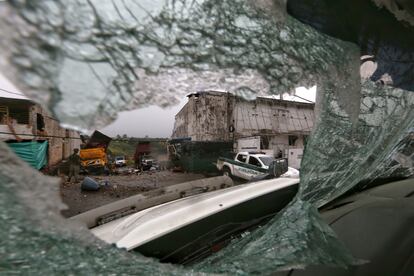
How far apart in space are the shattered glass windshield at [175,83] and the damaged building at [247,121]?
0.06 meters

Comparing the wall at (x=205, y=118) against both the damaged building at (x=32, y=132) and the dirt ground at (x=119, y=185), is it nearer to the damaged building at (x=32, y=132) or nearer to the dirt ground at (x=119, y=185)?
the dirt ground at (x=119, y=185)

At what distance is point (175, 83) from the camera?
0.84 meters

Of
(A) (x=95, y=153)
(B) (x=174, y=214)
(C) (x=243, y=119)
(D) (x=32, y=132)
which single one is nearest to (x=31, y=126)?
(D) (x=32, y=132)

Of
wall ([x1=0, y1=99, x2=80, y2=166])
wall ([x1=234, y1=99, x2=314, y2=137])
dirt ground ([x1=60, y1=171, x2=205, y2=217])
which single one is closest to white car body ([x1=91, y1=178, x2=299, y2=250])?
dirt ground ([x1=60, y1=171, x2=205, y2=217])

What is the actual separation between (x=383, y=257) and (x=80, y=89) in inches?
45.7

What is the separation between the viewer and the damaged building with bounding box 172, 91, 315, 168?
1.04 metres

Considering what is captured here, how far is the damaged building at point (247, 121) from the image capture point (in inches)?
40.8

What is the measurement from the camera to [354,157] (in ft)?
4.30

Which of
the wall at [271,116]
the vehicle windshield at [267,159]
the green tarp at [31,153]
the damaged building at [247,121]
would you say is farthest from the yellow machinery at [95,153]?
the vehicle windshield at [267,159]

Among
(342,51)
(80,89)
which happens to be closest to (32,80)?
(80,89)

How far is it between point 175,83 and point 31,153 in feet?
1.25

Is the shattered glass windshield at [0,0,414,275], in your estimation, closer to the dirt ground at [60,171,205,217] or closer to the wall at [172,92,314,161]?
the wall at [172,92,314,161]

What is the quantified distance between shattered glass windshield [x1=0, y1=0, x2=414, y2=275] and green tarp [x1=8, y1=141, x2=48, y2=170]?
0.02 meters

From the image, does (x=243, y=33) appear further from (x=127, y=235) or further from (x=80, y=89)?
(x=127, y=235)
